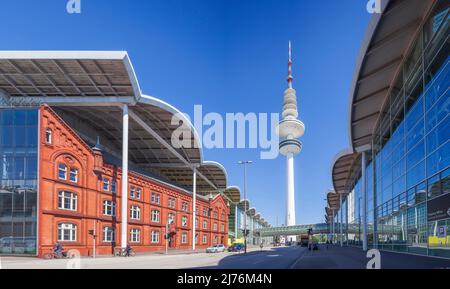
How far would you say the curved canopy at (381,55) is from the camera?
27.1 metres

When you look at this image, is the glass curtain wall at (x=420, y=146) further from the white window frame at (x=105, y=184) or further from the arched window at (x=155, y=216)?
the arched window at (x=155, y=216)

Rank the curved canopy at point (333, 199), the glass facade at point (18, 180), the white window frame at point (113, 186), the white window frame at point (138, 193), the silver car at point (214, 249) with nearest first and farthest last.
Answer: the glass facade at point (18, 180), the white window frame at point (113, 186), the white window frame at point (138, 193), the silver car at point (214, 249), the curved canopy at point (333, 199)

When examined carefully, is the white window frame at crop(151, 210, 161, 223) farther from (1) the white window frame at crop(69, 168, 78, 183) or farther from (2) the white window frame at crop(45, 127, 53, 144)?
(2) the white window frame at crop(45, 127, 53, 144)

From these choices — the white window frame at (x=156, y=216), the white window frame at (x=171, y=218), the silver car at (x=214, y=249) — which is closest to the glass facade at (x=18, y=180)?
the white window frame at (x=156, y=216)

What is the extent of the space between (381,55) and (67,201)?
3126 cm

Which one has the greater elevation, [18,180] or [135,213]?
[18,180]

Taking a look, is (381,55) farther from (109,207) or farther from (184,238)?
(184,238)

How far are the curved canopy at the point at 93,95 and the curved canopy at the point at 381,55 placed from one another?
832 inches

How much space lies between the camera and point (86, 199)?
43.2 metres

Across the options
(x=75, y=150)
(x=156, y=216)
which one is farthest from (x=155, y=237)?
(x=75, y=150)
